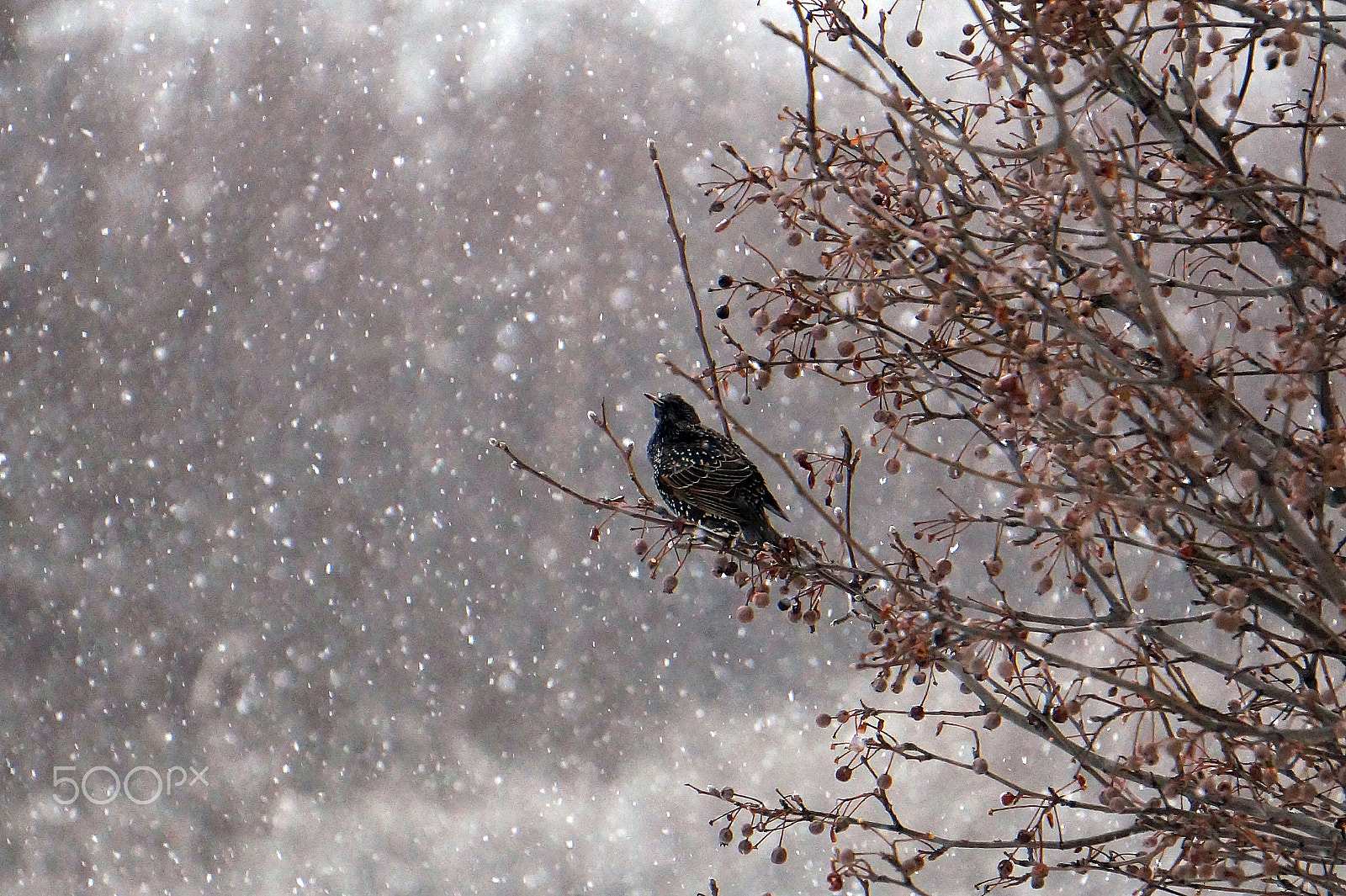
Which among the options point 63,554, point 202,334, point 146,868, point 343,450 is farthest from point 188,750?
point 202,334

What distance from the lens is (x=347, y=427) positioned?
5156mm

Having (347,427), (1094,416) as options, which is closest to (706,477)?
(1094,416)

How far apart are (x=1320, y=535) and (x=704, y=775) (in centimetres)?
376

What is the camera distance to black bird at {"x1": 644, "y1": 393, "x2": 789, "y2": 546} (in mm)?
2150

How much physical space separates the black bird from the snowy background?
2.23m

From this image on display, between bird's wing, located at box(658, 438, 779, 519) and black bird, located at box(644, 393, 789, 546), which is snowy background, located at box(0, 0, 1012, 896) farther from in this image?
bird's wing, located at box(658, 438, 779, 519)

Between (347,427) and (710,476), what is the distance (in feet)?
10.7

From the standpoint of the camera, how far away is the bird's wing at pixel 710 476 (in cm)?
218

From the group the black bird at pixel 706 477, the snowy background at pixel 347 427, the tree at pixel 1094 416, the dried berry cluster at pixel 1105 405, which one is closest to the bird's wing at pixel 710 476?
the black bird at pixel 706 477

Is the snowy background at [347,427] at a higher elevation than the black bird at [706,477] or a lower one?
higher

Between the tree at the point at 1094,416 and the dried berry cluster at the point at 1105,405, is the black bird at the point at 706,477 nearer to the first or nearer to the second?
the tree at the point at 1094,416

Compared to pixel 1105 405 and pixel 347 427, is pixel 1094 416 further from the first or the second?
pixel 347 427

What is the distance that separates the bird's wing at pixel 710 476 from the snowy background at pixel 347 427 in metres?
2.36

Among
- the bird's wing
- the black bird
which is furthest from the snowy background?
the bird's wing
